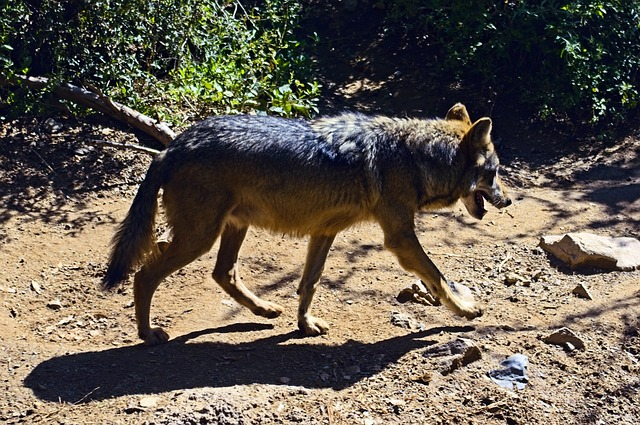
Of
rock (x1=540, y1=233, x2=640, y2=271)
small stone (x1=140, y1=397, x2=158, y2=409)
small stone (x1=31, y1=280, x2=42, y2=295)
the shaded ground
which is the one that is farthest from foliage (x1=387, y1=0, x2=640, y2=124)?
small stone (x1=140, y1=397, x2=158, y2=409)

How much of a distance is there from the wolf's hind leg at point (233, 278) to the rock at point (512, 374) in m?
1.80

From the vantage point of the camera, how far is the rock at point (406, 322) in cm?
633

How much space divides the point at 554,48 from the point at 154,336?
6495 millimetres

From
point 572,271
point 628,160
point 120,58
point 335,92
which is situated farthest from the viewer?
point 335,92

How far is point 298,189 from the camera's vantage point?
604 cm

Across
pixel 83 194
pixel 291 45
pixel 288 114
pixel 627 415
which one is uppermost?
pixel 291 45

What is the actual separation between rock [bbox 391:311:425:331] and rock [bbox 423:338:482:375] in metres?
0.48

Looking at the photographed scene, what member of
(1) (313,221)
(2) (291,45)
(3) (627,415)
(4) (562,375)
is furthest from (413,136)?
(2) (291,45)

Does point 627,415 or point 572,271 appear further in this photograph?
point 572,271

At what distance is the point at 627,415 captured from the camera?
550 cm

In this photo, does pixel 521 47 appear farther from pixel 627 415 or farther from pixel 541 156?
pixel 627 415

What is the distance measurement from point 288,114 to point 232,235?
2691 millimetres

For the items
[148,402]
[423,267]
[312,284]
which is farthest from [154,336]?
[423,267]

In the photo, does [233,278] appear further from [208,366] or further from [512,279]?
[512,279]
